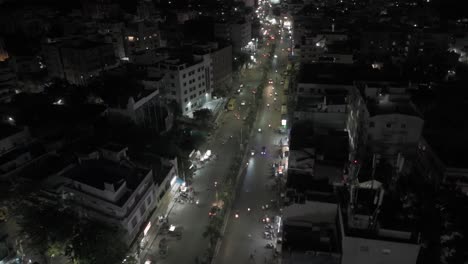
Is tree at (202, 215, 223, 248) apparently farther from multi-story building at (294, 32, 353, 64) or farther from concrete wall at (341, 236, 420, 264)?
multi-story building at (294, 32, 353, 64)

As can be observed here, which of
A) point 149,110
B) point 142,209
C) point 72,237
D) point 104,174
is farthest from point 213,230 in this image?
point 149,110

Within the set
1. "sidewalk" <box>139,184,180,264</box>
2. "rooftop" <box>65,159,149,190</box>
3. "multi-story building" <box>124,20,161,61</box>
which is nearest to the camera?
"rooftop" <box>65,159,149,190</box>

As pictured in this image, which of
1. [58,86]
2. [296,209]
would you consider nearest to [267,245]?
[296,209]

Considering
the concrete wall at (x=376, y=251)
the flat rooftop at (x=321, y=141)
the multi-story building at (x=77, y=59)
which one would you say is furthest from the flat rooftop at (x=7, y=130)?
the concrete wall at (x=376, y=251)

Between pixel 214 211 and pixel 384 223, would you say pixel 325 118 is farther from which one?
pixel 384 223

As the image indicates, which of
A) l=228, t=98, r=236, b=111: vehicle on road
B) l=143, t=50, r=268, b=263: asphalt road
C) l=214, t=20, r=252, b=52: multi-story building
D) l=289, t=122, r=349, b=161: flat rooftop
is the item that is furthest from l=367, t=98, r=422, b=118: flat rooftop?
l=214, t=20, r=252, b=52: multi-story building

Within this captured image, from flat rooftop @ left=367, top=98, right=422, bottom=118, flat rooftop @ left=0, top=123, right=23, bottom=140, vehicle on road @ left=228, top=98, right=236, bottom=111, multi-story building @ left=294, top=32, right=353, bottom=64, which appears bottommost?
vehicle on road @ left=228, top=98, right=236, bottom=111
